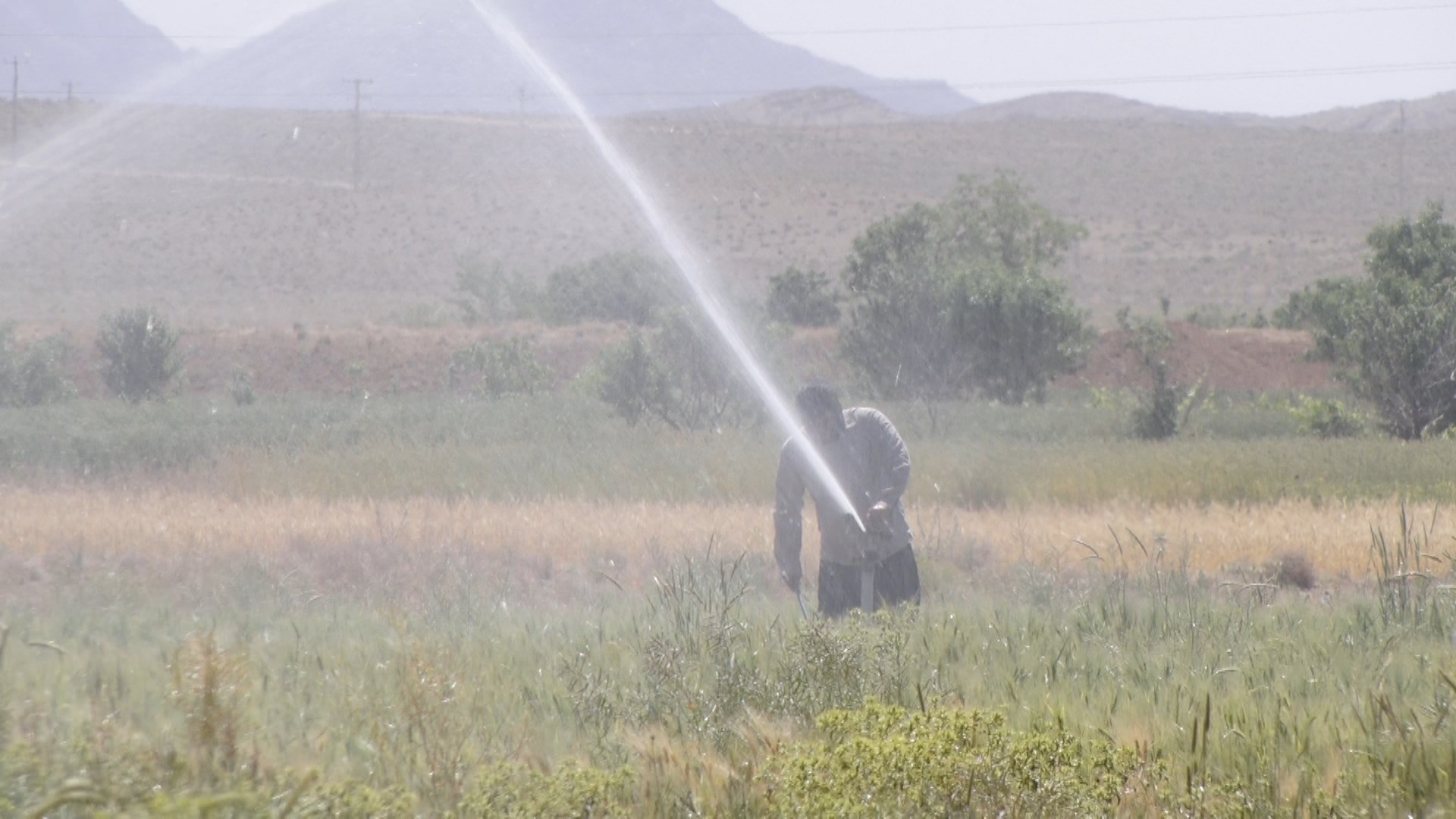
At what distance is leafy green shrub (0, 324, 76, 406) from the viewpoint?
3294 centimetres

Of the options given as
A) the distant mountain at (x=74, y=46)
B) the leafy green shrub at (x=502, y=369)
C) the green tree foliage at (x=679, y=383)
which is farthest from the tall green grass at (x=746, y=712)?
the distant mountain at (x=74, y=46)

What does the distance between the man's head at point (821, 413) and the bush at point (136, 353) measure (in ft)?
110

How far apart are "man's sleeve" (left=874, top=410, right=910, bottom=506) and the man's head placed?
219 mm

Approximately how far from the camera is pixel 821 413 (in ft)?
22.8

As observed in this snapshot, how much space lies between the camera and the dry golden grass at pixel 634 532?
1152 centimetres

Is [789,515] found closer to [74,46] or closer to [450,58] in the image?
[450,58]

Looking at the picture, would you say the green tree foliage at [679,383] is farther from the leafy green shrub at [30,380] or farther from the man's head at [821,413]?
the man's head at [821,413]

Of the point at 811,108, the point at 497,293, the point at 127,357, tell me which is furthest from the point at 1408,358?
the point at 811,108

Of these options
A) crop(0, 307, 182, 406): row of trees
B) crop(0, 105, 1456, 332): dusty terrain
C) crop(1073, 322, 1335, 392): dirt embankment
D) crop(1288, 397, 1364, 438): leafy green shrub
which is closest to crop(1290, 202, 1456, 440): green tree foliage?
crop(1288, 397, 1364, 438): leafy green shrub

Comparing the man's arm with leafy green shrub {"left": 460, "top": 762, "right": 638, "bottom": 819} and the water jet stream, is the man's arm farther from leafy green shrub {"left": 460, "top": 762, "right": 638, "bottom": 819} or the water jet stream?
leafy green shrub {"left": 460, "top": 762, "right": 638, "bottom": 819}

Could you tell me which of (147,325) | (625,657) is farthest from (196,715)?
(147,325)

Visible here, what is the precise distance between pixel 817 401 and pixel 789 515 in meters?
0.64

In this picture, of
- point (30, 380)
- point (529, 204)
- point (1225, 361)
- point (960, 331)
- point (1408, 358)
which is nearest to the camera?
point (1408, 358)

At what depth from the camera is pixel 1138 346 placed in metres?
38.1
